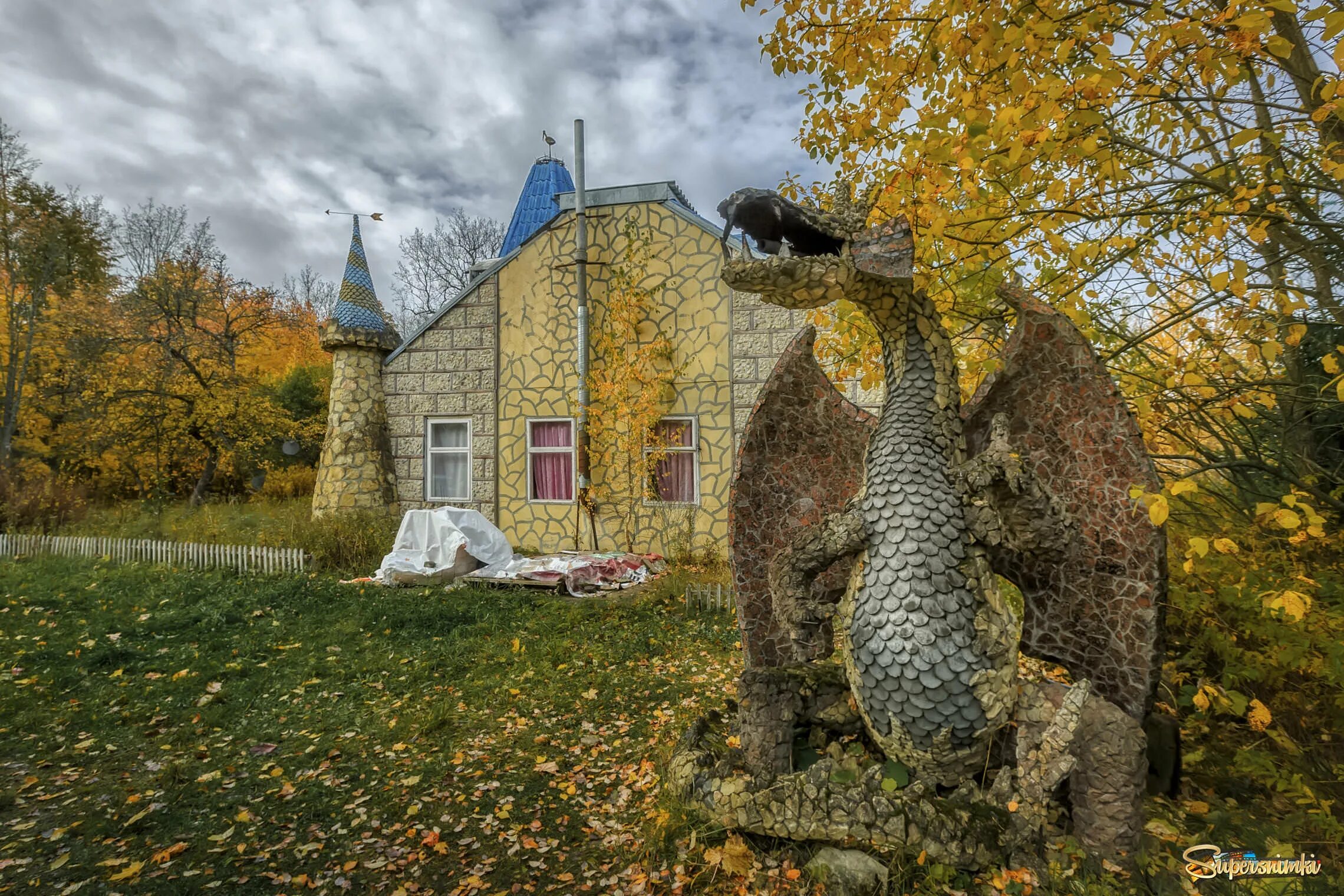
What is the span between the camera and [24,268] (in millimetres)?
12672

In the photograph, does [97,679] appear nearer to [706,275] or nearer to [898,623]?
[898,623]

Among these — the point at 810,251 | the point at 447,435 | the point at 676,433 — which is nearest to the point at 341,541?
the point at 447,435

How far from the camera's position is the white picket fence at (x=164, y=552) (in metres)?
8.16

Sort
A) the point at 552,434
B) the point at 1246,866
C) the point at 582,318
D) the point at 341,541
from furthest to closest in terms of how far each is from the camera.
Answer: the point at 552,434
the point at 582,318
the point at 341,541
the point at 1246,866

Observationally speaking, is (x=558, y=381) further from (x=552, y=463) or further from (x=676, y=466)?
(x=676, y=466)

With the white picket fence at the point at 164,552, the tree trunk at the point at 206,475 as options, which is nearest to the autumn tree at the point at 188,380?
the tree trunk at the point at 206,475

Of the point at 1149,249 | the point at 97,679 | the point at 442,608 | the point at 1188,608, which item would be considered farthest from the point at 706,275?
the point at 97,679

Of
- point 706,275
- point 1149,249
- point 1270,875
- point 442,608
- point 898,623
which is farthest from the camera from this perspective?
point 706,275

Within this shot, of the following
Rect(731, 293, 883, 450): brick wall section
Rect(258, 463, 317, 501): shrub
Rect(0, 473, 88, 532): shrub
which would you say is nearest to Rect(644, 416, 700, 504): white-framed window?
Rect(731, 293, 883, 450): brick wall section

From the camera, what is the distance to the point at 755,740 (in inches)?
91.7

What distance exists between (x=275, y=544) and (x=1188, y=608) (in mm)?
10090

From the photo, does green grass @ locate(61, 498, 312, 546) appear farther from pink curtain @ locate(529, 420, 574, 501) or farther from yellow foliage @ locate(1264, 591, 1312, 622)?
yellow foliage @ locate(1264, 591, 1312, 622)

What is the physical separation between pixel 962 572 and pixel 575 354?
26.2 feet

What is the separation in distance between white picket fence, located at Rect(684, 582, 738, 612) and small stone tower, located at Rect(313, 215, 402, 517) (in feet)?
18.9
